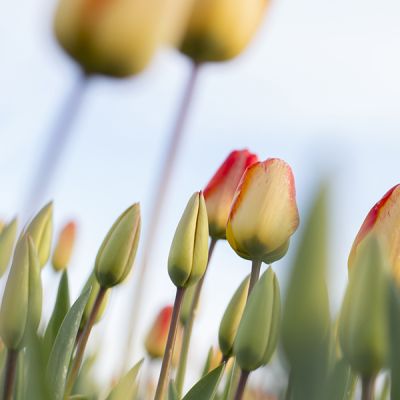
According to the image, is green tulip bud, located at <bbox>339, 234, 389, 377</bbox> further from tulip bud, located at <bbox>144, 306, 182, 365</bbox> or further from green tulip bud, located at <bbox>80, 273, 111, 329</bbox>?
tulip bud, located at <bbox>144, 306, 182, 365</bbox>

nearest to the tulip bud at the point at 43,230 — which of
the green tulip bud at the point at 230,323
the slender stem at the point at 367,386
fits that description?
the green tulip bud at the point at 230,323

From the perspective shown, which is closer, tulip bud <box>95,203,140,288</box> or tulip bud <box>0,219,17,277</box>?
tulip bud <box>95,203,140,288</box>

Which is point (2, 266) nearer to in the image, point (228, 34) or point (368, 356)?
point (228, 34)

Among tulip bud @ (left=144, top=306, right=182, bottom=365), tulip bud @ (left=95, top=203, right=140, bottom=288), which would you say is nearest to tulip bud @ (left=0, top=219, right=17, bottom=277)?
tulip bud @ (left=95, top=203, right=140, bottom=288)

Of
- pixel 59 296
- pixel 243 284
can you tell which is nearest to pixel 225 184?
pixel 243 284

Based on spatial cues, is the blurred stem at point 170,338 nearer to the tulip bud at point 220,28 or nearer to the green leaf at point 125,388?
the green leaf at point 125,388

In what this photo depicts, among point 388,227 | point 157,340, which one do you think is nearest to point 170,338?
point 388,227

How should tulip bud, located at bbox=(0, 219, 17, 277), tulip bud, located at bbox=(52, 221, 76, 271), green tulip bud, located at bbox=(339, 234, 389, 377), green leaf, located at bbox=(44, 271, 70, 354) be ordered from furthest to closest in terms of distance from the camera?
tulip bud, located at bbox=(52, 221, 76, 271), tulip bud, located at bbox=(0, 219, 17, 277), green leaf, located at bbox=(44, 271, 70, 354), green tulip bud, located at bbox=(339, 234, 389, 377)
